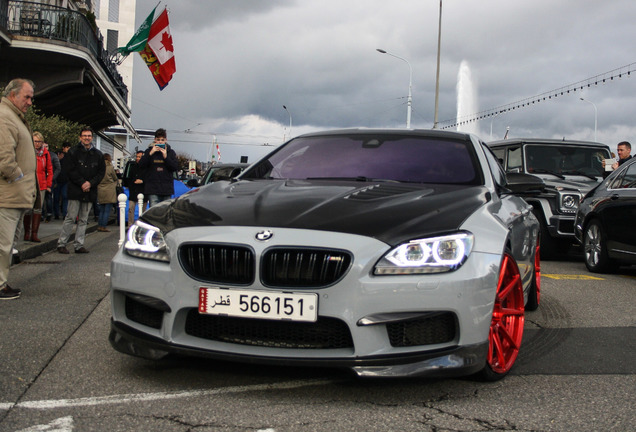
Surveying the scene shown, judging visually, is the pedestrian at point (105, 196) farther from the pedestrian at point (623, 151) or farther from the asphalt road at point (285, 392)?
the asphalt road at point (285, 392)

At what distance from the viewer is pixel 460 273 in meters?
3.16

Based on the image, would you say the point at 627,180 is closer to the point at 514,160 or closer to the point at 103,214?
the point at 514,160

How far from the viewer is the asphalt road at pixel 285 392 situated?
9.78 feet

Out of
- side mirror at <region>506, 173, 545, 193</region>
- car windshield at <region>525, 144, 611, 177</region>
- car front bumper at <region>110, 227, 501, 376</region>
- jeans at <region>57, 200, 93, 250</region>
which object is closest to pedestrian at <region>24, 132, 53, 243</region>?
jeans at <region>57, 200, 93, 250</region>

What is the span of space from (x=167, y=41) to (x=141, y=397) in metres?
24.3

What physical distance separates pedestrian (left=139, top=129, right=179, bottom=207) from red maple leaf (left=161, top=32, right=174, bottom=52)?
15.6 m

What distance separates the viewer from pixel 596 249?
9109 millimetres

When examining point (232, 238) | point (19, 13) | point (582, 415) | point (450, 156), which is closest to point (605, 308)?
point (450, 156)

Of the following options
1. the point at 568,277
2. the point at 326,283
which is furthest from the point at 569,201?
the point at 326,283

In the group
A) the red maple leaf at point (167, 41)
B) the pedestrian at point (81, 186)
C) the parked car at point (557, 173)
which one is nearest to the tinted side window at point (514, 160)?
the parked car at point (557, 173)

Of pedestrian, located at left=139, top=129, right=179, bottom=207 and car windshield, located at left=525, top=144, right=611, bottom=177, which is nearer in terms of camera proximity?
pedestrian, located at left=139, top=129, right=179, bottom=207

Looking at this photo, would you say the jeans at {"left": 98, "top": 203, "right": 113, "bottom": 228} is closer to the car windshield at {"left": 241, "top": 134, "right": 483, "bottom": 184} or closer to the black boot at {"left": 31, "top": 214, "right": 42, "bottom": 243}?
the black boot at {"left": 31, "top": 214, "right": 42, "bottom": 243}

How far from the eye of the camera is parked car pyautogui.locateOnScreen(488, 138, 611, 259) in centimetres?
1040

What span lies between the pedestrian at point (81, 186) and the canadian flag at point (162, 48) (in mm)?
15593
